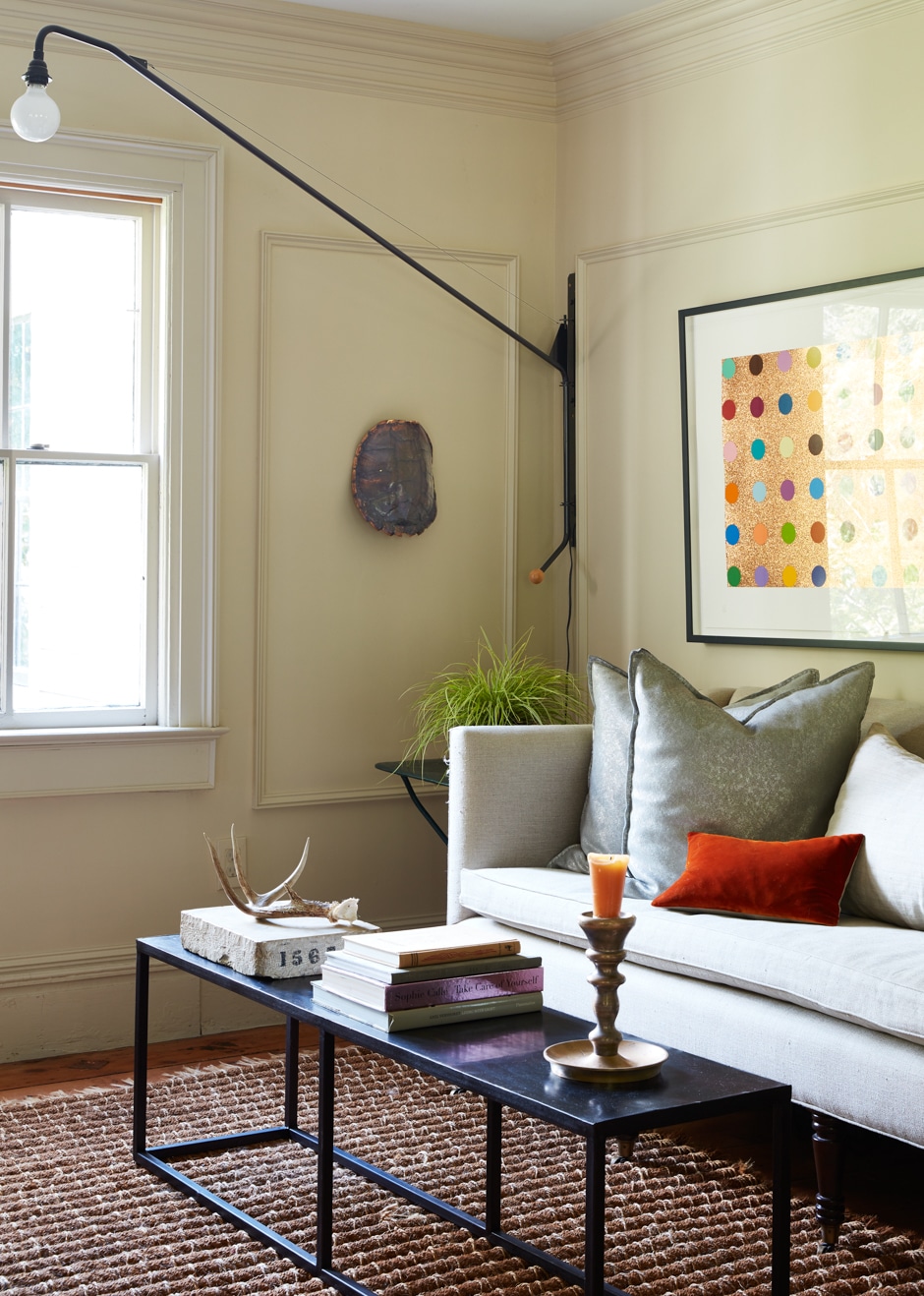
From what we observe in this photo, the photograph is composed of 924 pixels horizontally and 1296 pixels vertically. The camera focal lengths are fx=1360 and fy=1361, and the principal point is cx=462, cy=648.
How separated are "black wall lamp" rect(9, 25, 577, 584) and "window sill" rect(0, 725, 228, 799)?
3.77 ft

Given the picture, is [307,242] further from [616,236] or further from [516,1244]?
[516,1244]

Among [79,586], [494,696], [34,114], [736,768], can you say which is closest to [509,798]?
[494,696]

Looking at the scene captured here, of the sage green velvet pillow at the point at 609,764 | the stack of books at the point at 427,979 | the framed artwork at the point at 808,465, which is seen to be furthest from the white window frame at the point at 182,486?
the stack of books at the point at 427,979

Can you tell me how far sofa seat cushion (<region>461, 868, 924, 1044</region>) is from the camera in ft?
7.14

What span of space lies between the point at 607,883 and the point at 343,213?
2320mm

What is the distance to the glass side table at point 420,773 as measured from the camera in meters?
3.74

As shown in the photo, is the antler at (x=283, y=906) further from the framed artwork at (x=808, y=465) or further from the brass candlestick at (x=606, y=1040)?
the framed artwork at (x=808, y=465)

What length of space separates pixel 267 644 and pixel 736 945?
187cm

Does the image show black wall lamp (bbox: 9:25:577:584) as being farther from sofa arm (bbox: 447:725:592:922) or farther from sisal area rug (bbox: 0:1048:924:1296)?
sisal area rug (bbox: 0:1048:924:1296)

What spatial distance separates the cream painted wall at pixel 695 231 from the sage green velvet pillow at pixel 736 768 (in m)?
0.46

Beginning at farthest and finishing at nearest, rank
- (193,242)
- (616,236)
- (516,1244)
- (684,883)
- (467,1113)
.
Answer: (616,236) → (193,242) → (467,1113) → (684,883) → (516,1244)

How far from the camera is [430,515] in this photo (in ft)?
13.5

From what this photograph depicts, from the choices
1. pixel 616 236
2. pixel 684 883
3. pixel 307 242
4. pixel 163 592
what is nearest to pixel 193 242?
pixel 307 242

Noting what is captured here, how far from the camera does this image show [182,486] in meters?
3.76
